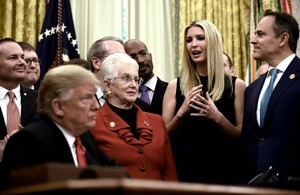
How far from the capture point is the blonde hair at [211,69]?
505 cm

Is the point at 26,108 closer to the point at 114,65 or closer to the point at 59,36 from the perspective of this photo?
the point at 114,65

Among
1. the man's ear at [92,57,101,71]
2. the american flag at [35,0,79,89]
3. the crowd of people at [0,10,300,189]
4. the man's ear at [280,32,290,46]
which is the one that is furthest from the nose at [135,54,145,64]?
the man's ear at [280,32,290,46]

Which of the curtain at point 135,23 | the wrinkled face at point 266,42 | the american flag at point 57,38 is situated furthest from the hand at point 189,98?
the curtain at point 135,23

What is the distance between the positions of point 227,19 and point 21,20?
2.53m

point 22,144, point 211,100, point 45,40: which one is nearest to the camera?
point 22,144

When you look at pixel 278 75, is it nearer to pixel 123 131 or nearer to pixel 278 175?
pixel 278 175

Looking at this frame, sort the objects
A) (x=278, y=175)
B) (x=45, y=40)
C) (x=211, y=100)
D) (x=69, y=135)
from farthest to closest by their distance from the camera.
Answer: (x=45, y=40) → (x=211, y=100) → (x=278, y=175) → (x=69, y=135)

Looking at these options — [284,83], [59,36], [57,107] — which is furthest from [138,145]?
[59,36]

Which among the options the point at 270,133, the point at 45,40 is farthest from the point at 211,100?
the point at 45,40

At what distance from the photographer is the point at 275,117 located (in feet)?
15.2

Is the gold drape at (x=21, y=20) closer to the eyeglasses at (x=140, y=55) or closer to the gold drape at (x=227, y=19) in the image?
the eyeglasses at (x=140, y=55)

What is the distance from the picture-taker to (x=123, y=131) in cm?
450

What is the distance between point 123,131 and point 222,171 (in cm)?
90

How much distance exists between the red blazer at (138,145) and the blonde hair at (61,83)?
941 millimetres
